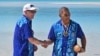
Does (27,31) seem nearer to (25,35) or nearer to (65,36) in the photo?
(25,35)

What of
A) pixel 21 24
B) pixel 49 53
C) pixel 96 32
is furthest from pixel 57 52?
pixel 96 32

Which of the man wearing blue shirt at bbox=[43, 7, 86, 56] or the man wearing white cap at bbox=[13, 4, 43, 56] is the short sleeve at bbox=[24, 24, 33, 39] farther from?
the man wearing blue shirt at bbox=[43, 7, 86, 56]

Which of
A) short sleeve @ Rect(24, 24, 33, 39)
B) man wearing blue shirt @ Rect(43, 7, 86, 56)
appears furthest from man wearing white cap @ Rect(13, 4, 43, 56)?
man wearing blue shirt @ Rect(43, 7, 86, 56)

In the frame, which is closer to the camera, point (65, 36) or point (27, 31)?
point (27, 31)

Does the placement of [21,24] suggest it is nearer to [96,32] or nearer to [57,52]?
[57,52]

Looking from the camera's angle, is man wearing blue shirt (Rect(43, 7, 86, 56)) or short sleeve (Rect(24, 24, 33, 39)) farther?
man wearing blue shirt (Rect(43, 7, 86, 56))

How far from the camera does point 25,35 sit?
20.3 ft

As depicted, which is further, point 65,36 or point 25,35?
point 65,36

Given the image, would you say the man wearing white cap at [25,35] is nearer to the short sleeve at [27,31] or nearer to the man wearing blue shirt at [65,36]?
the short sleeve at [27,31]

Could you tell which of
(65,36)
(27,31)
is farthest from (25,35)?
(65,36)

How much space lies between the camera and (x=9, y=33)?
13.4 m

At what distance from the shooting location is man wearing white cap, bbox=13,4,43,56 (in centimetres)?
616

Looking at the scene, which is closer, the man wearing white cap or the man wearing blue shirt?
the man wearing white cap

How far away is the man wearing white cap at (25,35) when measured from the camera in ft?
20.2
